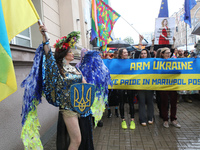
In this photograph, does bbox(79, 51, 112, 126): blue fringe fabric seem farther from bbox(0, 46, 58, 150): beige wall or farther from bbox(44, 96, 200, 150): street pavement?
bbox(0, 46, 58, 150): beige wall

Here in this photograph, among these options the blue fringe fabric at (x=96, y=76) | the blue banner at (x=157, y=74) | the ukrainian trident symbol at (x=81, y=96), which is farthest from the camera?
the blue banner at (x=157, y=74)

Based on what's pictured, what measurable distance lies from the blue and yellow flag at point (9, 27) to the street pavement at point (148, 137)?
234 cm

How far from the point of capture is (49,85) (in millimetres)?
→ 2316

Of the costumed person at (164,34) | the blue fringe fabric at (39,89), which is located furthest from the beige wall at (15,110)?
the costumed person at (164,34)

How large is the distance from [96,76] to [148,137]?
187 centimetres

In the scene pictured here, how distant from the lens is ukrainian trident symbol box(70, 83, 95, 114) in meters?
2.37

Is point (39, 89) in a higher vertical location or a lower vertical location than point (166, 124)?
higher

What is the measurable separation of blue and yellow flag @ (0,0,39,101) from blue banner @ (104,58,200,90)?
3071 millimetres

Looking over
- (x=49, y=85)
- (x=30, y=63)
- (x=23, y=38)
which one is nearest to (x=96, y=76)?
(x=49, y=85)

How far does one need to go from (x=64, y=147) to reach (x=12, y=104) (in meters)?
1.10

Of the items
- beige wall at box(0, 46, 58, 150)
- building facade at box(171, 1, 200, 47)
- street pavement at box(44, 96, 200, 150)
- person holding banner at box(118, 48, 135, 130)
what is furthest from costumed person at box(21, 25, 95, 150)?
building facade at box(171, 1, 200, 47)

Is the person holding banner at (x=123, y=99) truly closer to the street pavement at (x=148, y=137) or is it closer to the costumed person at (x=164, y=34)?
the street pavement at (x=148, y=137)

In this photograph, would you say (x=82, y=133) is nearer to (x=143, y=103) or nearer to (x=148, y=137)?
(x=148, y=137)

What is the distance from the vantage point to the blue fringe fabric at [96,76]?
121 inches
